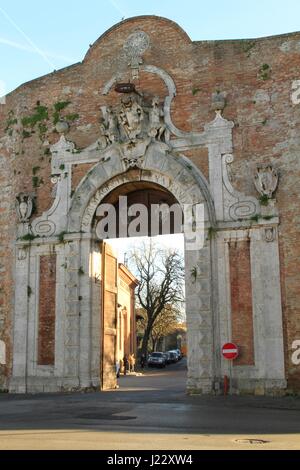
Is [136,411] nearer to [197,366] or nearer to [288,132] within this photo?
[197,366]

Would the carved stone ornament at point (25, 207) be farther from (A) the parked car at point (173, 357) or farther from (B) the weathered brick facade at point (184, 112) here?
(A) the parked car at point (173, 357)

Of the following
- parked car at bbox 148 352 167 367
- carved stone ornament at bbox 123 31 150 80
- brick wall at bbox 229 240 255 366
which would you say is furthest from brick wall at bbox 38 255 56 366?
parked car at bbox 148 352 167 367

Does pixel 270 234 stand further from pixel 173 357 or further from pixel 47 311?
pixel 173 357

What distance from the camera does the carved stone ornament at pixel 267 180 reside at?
619 inches

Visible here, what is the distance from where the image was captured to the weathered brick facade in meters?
15.8

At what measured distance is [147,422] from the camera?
10.2 m

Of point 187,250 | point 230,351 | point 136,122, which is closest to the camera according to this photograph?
point 230,351

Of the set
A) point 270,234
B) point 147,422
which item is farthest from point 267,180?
point 147,422

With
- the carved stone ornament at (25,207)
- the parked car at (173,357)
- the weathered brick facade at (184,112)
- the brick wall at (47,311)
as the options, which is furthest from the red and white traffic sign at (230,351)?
the parked car at (173,357)

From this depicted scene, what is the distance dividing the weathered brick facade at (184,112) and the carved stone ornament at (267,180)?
0.22 meters

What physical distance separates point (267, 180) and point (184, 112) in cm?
343

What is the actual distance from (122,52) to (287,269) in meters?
8.59

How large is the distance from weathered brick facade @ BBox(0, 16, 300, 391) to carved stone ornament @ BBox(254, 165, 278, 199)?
0.73ft

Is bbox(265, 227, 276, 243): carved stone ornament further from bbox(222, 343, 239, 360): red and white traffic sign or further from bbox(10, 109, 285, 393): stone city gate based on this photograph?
bbox(222, 343, 239, 360): red and white traffic sign
